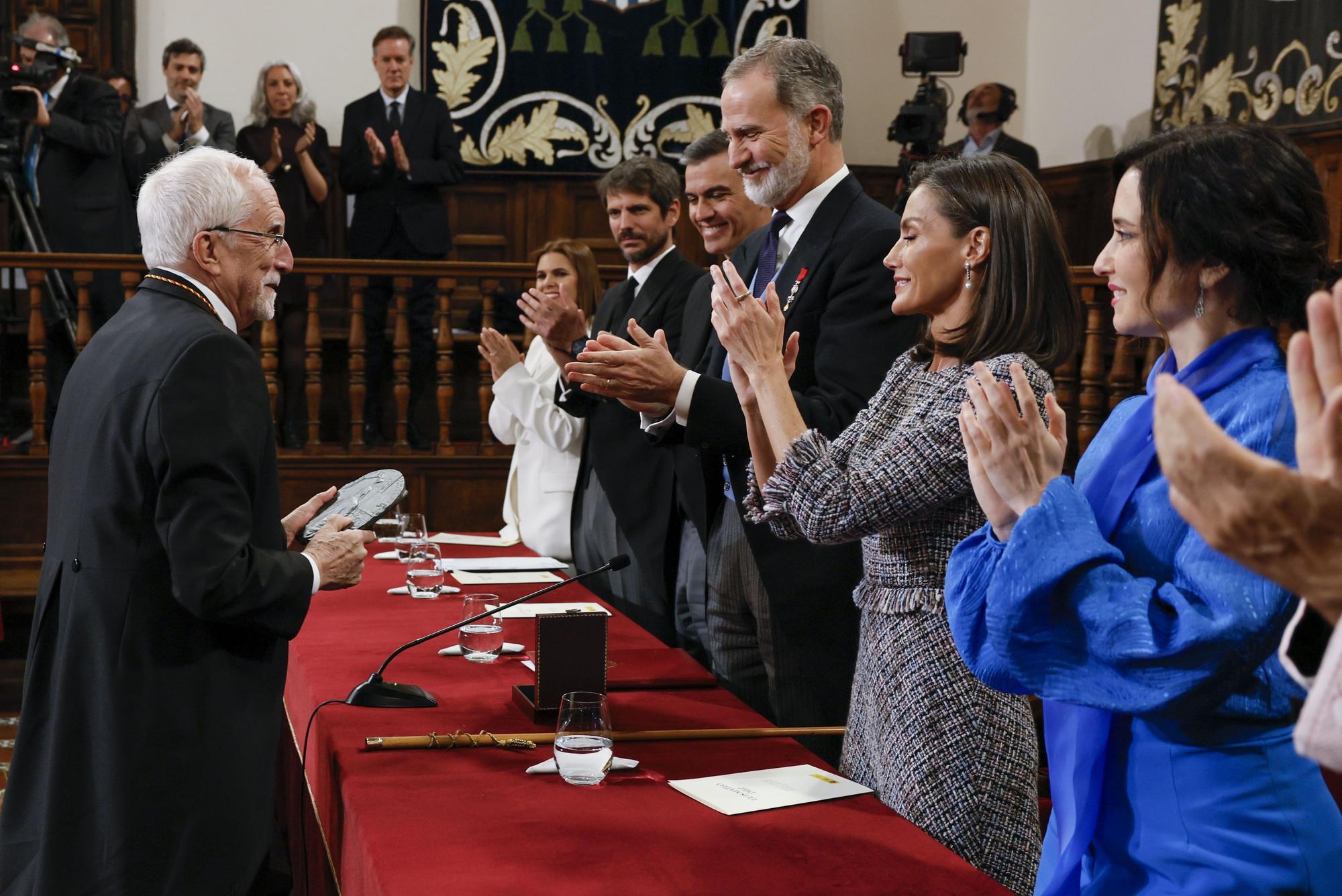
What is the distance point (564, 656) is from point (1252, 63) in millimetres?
5709

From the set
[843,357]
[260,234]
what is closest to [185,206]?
[260,234]

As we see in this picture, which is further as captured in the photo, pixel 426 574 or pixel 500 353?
pixel 500 353

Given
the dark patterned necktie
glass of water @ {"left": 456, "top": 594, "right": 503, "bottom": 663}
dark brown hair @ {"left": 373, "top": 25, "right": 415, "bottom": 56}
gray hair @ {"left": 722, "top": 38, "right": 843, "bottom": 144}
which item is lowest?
glass of water @ {"left": 456, "top": 594, "right": 503, "bottom": 663}

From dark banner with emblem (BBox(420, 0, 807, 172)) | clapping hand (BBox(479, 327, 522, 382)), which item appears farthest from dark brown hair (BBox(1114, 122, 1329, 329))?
dark banner with emblem (BBox(420, 0, 807, 172))

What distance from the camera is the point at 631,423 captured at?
138 inches

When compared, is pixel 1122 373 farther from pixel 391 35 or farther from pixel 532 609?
pixel 391 35

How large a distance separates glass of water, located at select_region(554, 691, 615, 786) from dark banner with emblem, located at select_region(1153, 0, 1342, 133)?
5.30 m

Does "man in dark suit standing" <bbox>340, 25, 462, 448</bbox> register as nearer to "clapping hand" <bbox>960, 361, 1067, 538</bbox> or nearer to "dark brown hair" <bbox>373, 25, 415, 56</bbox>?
"dark brown hair" <bbox>373, 25, 415, 56</bbox>

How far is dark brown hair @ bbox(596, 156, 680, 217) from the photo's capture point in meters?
3.82

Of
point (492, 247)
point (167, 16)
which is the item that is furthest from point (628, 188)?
point (167, 16)

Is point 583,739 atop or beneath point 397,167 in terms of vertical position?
beneath

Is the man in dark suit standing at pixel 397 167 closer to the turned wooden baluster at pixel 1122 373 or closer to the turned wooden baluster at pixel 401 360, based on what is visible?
the turned wooden baluster at pixel 401 360

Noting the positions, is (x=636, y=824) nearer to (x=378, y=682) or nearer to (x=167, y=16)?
(x=378, y=682)

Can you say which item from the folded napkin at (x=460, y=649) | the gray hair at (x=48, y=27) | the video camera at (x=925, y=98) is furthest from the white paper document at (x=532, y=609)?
the video camera at (x=925, y=98)
